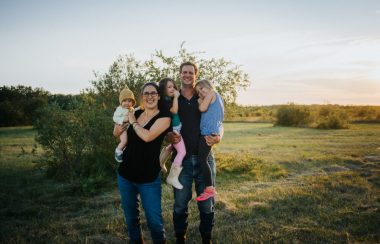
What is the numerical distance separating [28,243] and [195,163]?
3.22m

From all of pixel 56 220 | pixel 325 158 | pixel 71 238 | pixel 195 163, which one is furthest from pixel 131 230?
pixel 325 158

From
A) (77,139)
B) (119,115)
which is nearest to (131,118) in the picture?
(119,115)

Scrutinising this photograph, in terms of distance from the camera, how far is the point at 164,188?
8.81 m

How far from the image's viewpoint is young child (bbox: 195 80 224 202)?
4.30 metres

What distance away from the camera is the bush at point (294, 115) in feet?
117

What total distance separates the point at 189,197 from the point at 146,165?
1.04 metres

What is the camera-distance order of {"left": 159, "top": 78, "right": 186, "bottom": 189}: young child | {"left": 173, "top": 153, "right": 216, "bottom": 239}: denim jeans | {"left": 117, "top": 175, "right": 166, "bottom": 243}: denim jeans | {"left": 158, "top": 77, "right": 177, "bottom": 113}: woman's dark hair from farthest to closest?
1. {"left": 173, "top": 153, "right": 216, "bottom": 239}: denim jeans
2. {"left": 159, "top": 78, "right": 186, "bottom": 189}: young child
3. {"left": 158, "top": 77, "right": 177, "bottom": 113}: woman's dark hair
4. {"left": 117, "top": 175, "right": 166, "bottom": 243}: denim jeans

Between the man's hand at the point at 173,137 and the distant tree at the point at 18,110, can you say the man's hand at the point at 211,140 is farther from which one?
the distant tree at the point at 18,110

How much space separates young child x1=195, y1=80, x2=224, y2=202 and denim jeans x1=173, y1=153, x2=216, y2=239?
92mm

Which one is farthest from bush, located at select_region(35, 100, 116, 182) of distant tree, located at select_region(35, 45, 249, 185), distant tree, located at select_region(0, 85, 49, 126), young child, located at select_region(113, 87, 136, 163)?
distant tree, located at select_region(0, 85, 49, 126)

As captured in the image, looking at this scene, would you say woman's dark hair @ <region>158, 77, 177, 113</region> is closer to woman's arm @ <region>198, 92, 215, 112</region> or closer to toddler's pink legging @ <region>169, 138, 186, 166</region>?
woman's arm @ <region>198, 92, 215, 112</region>

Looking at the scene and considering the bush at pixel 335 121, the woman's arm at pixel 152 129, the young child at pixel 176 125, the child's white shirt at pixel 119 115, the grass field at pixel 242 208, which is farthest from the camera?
the bush at pixel 335 121

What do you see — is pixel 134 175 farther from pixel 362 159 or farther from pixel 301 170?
pixel 362 159

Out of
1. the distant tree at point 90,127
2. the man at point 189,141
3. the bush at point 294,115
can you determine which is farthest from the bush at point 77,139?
the bush at point 294,115
